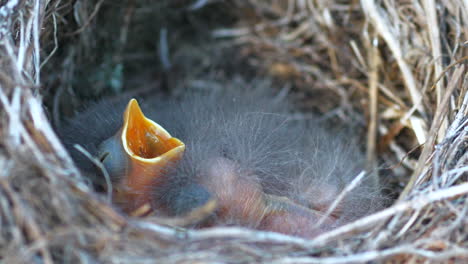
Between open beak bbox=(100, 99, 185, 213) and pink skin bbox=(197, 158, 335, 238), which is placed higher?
open beak bbox=(100, 99, 185, 213)

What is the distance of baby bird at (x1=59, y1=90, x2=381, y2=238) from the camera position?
123 centimetres

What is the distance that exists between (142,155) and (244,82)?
2.50ft

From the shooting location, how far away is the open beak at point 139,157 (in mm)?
1207

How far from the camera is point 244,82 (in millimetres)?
1948

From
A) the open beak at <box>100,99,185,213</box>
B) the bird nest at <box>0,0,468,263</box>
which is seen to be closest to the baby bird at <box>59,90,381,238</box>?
the open beak at <box>100,99,185,213</box>

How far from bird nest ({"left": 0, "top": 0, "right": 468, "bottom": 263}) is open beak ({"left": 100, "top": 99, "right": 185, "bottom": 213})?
0.17m

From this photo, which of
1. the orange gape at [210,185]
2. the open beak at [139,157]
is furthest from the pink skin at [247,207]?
the open beak at [139,157]

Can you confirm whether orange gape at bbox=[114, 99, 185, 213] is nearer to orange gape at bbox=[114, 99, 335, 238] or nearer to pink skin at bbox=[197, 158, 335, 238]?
orange gape at bbox=[114, 99, 335, 238]

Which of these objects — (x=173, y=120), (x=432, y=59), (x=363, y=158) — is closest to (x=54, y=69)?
(x=173, y=120)

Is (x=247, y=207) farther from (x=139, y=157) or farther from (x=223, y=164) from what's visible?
(x=139, y=157)

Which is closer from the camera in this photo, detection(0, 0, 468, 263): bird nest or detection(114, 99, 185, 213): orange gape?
detection(0, 0, 468, 263): bird nest

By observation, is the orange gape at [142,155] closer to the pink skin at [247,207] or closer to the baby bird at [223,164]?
the baby bird at [223,164]

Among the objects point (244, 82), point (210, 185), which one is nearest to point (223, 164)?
point (210, 185)

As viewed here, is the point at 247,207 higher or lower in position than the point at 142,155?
lower
